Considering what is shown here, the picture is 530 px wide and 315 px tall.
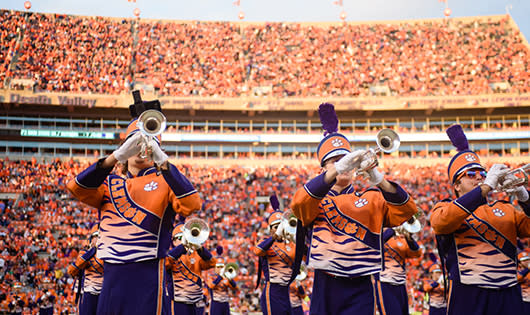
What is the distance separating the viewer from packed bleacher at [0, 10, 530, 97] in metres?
38.5

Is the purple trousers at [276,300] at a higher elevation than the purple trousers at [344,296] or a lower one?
lower

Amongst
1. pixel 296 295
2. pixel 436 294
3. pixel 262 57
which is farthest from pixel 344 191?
pixel 262 57

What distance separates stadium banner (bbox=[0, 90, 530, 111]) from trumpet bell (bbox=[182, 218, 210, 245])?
29234 millimetres

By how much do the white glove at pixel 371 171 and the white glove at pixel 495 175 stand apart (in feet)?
3.39

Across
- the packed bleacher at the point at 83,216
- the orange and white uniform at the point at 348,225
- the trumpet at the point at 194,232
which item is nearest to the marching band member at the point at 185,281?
the trumpet at the point at 194,232

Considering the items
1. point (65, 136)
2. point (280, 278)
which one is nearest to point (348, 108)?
point (65, 136)

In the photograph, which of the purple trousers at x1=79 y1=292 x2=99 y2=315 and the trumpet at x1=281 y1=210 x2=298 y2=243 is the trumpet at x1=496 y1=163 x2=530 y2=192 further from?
the purple trousers at x1=79 y1=292 x2=99 y2=315

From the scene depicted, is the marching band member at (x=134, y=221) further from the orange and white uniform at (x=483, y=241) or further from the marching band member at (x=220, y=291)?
the marching band member at (x=220, y=291)

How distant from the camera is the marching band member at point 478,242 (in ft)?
16.1

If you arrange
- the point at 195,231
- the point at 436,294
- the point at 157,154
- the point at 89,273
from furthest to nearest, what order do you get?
the point at 436,294
the point at 89,273
the point at 195,231
the point at 157,154

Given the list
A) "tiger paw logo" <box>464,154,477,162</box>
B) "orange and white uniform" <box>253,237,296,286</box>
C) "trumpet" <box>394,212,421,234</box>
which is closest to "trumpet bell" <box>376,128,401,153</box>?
"tiger paw logo" <box>464,154,477,162</box>

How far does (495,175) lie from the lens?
469cm

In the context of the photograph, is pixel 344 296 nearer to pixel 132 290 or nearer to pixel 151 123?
pixel 132 290

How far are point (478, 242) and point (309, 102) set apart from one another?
32255 mm
